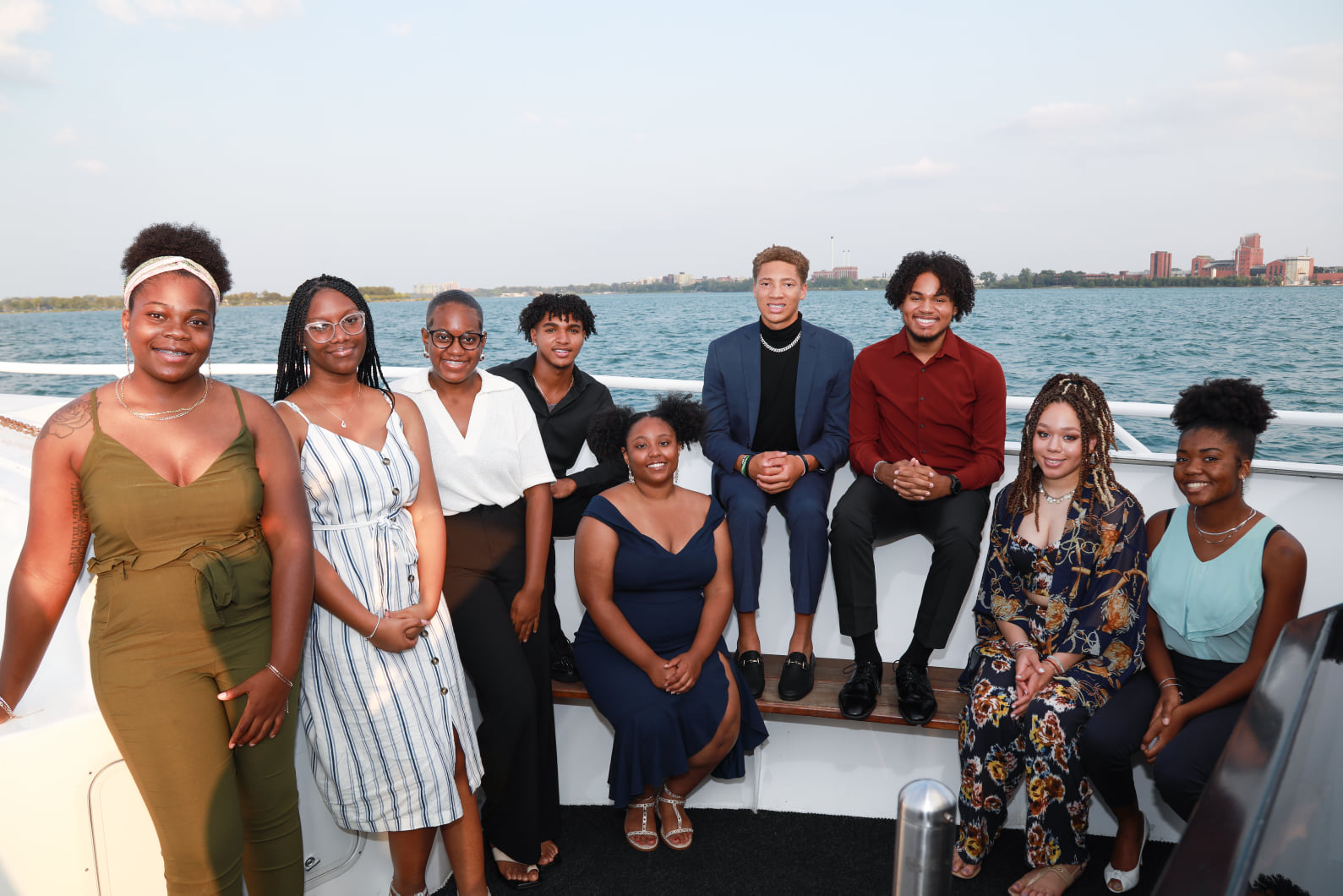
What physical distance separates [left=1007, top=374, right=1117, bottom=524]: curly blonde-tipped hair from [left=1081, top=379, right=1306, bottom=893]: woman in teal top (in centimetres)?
20

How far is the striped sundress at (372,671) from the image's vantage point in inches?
87.7

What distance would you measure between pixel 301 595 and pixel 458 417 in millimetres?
815

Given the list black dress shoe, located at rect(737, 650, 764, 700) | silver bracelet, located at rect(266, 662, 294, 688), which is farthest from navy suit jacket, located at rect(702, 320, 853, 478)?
silver bracelet, located at rect(266, 662, 294, 688)

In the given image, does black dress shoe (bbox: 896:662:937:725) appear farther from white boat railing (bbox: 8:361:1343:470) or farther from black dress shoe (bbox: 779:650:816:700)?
white boat railing (bbox: 8:361:1343:470)

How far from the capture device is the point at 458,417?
266 centimetres

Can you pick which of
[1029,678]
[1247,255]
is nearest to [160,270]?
[1029,678]

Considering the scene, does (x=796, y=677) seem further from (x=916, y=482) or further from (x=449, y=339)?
(x=449, y=339)

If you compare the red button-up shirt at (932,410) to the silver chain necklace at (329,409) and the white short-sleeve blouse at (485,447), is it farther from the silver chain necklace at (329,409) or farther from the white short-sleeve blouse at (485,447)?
the silver chain necklace at (329,409)

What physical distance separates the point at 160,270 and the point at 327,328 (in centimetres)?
45

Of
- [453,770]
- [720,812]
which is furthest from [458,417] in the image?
[720,812]

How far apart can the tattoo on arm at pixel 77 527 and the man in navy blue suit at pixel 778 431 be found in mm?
1919

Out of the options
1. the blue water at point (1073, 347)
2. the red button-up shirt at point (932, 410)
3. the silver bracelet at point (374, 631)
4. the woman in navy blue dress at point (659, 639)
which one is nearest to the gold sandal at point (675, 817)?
the woman in navy blue dress at point (659, 639)

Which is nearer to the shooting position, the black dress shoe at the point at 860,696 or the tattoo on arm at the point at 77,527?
the tattoo on arm at the point at 77,527

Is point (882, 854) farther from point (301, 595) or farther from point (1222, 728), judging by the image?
point (301, 595)
